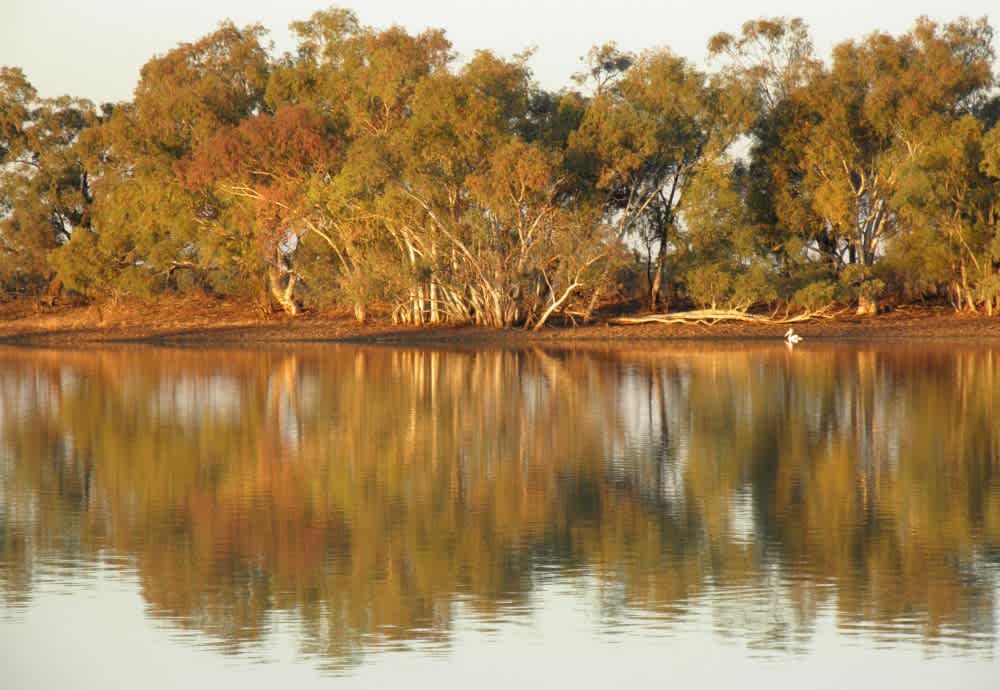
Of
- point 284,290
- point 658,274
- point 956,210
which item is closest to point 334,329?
point 284,290

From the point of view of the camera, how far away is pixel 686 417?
77.6 ft

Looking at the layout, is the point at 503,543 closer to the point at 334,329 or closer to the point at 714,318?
the point at 714,318

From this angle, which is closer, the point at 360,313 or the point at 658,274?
the point at 360,313

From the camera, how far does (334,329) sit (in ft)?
169

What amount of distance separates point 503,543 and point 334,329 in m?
38.8

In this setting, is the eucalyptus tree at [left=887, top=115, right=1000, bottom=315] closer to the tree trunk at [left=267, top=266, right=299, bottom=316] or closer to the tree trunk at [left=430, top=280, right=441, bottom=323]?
the tree trunk at [left=430, top=280, right=441, bottom=323]

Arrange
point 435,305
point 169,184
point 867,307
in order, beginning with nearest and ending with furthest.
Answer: point 435,305 → point 867,307 → point 169,184

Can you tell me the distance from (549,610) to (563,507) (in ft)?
13.3

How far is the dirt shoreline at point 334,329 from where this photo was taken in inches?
1922

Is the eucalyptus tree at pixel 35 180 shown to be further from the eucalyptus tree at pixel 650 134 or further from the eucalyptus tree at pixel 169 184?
the eucalyptus tree at pixel 650 134

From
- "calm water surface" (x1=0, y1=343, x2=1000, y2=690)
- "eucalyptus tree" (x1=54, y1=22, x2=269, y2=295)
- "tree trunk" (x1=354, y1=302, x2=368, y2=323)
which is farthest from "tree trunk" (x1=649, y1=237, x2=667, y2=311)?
"calm water surface" (x1=0, y1=343, x2=1000, y2=690)

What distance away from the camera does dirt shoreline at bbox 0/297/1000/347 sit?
160ft

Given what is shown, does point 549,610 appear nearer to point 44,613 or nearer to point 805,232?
point 44,613

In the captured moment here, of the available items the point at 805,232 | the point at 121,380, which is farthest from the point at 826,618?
the point at 805,232
